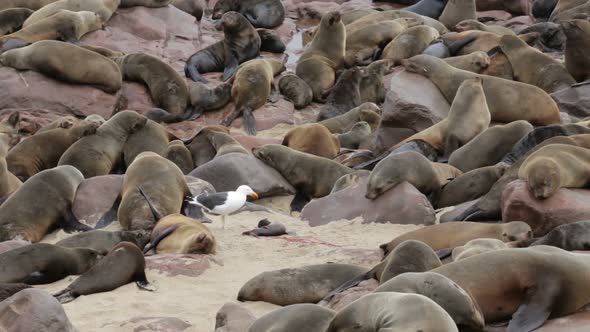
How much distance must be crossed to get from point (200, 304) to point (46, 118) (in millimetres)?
7189

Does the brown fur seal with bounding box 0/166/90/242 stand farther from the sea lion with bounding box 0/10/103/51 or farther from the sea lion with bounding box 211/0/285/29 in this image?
the sea lion with bounding box 211/0/285/29

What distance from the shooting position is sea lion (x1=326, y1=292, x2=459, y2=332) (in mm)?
4324

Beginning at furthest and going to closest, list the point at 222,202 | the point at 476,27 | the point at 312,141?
the point at 476,27
the point at 312,141
the point at 222,202

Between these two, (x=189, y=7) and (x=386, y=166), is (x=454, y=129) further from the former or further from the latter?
(x=189, y=7)

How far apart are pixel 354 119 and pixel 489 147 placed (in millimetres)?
3679

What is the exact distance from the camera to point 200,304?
6.21 metres

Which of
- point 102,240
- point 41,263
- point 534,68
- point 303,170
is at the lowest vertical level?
point 534,68

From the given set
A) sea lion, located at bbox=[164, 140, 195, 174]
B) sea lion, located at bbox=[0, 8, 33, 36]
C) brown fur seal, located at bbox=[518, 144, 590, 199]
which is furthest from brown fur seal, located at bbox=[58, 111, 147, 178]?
sea lion, located at bbox=[0, 8, 33, 36]

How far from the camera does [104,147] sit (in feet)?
36.1

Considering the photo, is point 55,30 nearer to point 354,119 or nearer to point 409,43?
point 354,119

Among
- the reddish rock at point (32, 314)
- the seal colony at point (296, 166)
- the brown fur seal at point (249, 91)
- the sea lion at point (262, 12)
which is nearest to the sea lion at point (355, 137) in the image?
the seal colony at point (296, 166)

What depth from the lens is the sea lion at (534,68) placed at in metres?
12.8

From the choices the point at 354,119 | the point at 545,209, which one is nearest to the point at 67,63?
the point at 354,119

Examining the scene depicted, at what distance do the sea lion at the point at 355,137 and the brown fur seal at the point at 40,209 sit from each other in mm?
3943
